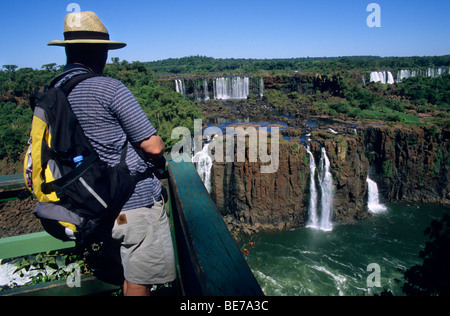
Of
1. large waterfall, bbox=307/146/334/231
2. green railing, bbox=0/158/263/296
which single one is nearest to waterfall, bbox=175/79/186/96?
large waterfall, bbox=307/146/334/231

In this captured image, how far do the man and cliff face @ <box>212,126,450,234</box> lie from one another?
40.4 ft

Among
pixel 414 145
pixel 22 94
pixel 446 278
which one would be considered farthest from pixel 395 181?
pixel 22 94

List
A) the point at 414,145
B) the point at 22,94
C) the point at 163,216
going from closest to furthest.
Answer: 1. the point at 163,216
2. the point at 414,145
3. the point at 22,94

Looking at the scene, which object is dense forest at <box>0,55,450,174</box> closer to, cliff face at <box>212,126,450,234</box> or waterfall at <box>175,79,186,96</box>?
waterfall at <box>175,79,186,96</box>

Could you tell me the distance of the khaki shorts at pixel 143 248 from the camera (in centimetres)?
155

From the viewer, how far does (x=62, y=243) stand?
1.73 metres

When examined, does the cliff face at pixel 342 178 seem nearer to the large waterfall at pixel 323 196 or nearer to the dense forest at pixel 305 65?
the large waterfall at pixel 323 196

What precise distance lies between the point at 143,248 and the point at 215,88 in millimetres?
32333

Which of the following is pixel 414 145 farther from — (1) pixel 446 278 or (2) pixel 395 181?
(1) pixel 446 278

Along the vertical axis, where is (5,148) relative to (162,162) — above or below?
below

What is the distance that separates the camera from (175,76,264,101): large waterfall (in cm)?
3206

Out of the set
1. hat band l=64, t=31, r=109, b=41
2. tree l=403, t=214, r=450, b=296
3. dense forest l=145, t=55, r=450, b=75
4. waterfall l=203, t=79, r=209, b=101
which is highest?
dense forest l=145, t=55, r=450, b=75

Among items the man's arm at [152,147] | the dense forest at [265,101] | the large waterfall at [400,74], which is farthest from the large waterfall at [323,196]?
the large waterfall at [400,74]
